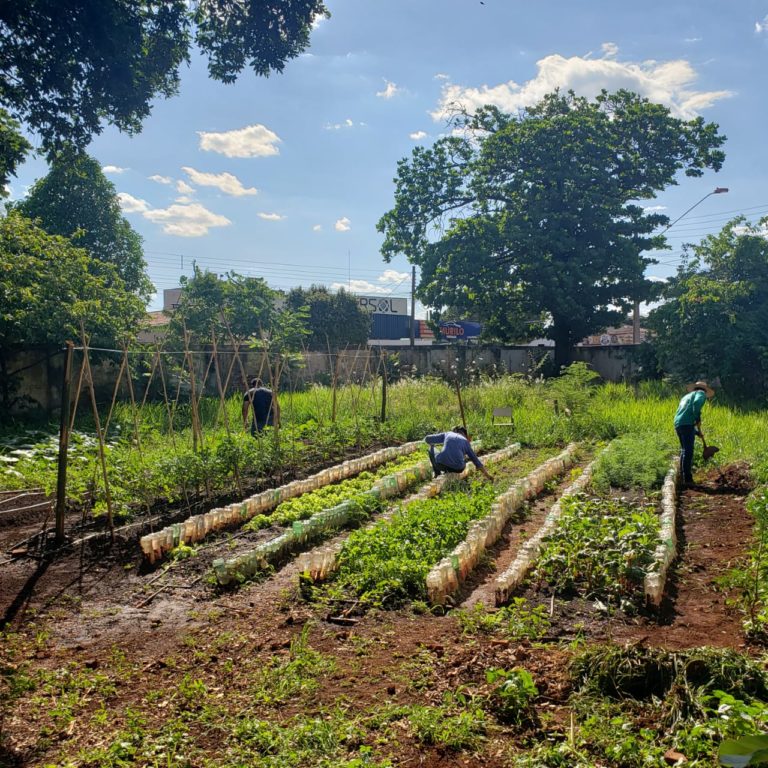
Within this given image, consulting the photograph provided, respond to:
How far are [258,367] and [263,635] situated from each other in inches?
524

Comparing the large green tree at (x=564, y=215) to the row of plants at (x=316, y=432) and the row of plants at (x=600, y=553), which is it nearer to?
the row of plants at (x=316, y=432)

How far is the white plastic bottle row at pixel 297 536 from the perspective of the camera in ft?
16.7

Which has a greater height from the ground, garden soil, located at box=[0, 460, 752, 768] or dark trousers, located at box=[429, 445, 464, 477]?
dark trousers, located at box=[429, 445, 464, 477]

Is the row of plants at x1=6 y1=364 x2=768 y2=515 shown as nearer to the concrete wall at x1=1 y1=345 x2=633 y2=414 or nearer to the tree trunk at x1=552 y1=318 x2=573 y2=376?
the concrete wall at x1=1 y1=345 x2=633 y2=414

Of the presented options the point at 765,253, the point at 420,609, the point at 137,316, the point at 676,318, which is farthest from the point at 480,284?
the point at 420,609

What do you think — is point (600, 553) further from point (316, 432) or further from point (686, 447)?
point (316, 432)

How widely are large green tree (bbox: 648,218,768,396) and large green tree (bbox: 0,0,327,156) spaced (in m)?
11.4

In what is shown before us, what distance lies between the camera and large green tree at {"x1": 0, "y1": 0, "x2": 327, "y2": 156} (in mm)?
8188

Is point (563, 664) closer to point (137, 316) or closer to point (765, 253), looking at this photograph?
point (137, 316)

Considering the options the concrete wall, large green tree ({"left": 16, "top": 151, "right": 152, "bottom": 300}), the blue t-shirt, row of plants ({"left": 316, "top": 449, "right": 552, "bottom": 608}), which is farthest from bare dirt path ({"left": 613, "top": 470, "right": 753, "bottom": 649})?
large green tree ({"left": 16, "top": 151, "right": 152, "bottom": 300})

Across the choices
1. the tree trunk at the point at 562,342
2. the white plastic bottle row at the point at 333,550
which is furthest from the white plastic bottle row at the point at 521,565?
the tree trunk at the point at 562,342

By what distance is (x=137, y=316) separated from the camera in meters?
14.0

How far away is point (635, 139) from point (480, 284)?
6.12m

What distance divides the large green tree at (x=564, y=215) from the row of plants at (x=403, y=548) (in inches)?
514
